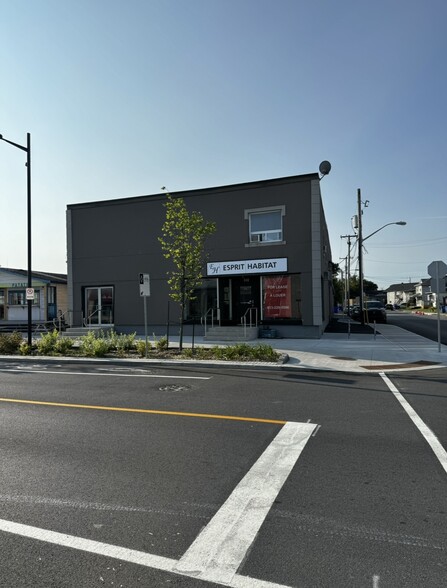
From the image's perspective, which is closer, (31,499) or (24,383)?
(31,499)

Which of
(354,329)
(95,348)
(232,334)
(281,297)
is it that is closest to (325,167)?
(281,297)

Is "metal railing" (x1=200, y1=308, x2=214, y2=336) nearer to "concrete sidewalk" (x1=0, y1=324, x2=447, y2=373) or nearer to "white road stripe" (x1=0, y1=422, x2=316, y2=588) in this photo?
"concrete sidewalk" (x1=0, y1=324, x2=447, y2=373)

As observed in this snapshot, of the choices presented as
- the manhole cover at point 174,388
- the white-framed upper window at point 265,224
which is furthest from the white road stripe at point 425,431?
the white-framed upper window at point 265,224

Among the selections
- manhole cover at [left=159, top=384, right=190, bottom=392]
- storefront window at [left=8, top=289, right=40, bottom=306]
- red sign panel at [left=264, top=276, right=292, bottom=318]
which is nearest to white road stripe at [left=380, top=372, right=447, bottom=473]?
manhole cover at [left=159, top=384, right=190, bottom=392]

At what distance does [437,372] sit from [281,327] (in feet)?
32.0

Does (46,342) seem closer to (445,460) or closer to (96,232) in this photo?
(96,232)

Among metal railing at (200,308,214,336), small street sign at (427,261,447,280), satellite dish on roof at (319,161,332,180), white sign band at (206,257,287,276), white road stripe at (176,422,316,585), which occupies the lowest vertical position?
white road stripe at (176,422,316,585)

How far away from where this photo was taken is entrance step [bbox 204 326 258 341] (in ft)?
62.3

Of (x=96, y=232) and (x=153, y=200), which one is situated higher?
(x=153, y=200)

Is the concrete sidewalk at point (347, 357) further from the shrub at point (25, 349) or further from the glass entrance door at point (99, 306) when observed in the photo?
the glass entrance door at point (99, 306)

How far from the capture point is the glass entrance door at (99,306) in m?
23.6

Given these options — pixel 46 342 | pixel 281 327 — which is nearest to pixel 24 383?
pixel 46 342

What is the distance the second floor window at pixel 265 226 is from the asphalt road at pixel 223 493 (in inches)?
538

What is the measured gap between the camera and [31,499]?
3793 millimetres
